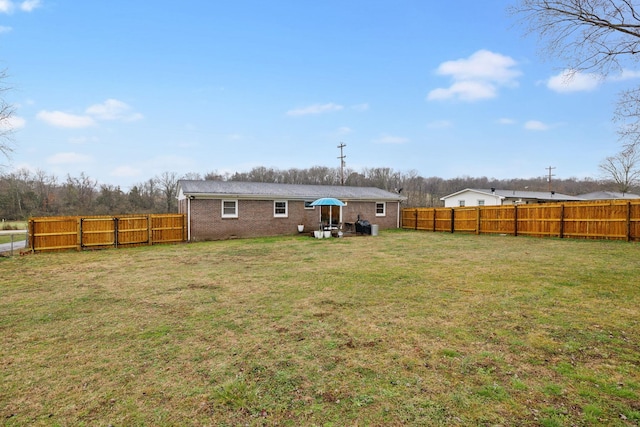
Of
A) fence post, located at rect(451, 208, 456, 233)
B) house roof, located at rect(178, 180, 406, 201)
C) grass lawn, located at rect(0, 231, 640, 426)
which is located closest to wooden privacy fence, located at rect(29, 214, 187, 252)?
house roof, located at rect(178, 180, 406, 201)

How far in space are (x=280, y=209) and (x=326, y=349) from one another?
50.8 feet

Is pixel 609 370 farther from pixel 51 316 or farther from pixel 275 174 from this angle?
pixel 275 174

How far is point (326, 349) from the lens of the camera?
141 inches

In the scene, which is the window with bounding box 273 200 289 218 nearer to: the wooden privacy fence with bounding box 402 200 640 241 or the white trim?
the white trim

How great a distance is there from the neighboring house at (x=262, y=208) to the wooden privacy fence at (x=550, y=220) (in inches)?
176

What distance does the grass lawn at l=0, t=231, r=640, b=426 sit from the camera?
2.47 metres

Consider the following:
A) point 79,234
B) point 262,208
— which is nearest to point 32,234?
point 79,234

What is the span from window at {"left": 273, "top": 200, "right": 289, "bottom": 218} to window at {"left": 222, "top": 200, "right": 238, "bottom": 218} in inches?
94.5

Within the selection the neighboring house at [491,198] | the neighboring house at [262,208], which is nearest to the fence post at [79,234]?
the neighboring house at [262,208]

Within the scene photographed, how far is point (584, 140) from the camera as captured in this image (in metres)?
19.5

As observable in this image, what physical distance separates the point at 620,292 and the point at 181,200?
18.7 meters

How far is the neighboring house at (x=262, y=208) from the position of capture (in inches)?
640

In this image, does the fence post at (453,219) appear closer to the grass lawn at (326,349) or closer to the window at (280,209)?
the window at (280,209)

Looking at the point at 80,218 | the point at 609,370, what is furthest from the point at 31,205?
the point at 609,370
